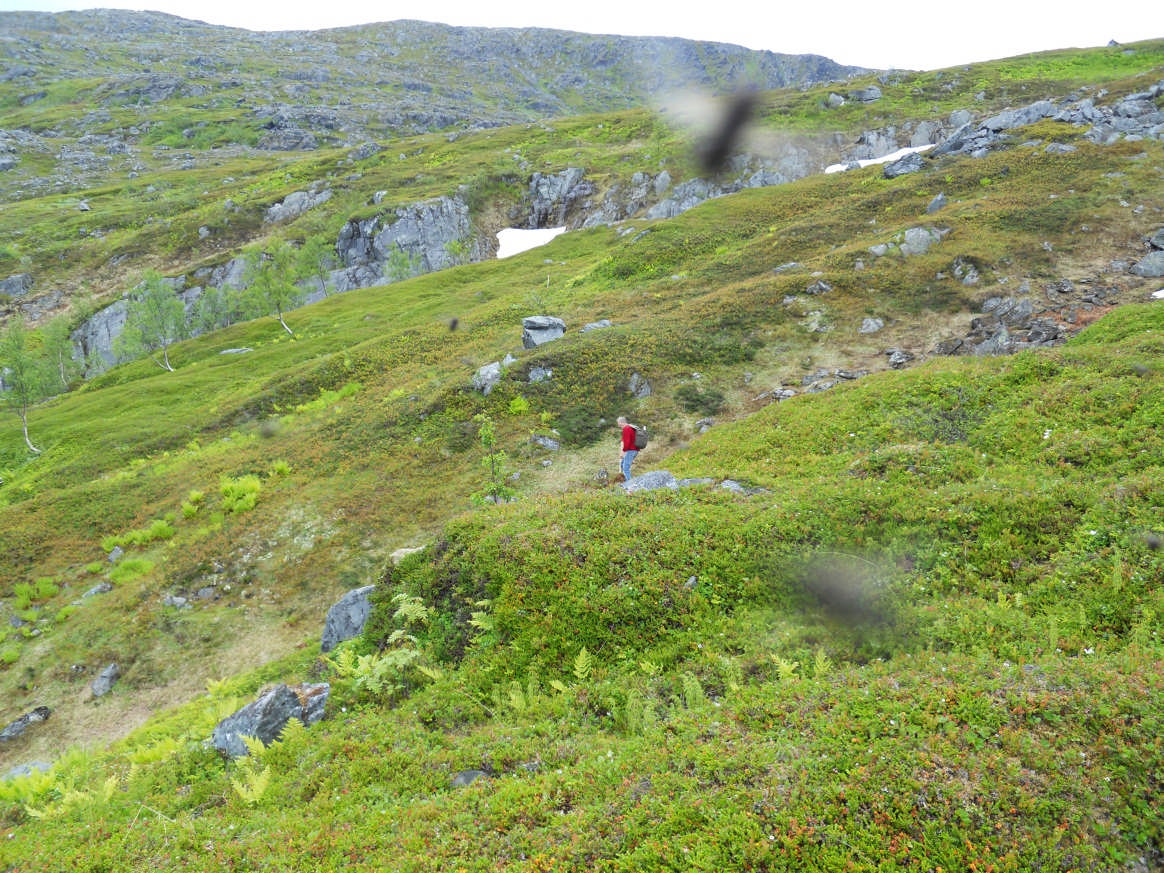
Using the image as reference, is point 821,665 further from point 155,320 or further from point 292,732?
point 155,320

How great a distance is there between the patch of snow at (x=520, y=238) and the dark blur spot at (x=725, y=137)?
29.5 meters

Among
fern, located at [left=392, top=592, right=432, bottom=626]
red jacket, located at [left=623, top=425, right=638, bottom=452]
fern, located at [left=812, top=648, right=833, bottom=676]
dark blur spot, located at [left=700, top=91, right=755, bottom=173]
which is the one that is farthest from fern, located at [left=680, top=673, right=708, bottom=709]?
dark blur spot, located at [left=700, top=91, right=755, bottom=173]

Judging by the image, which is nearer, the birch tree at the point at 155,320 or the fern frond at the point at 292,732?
the fern frond at the point at 292,732

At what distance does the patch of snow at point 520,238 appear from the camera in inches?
3884

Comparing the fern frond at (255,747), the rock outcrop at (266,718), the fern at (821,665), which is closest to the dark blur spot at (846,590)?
the fern at (821,665)

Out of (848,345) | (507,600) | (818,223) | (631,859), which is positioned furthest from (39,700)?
(818,223)

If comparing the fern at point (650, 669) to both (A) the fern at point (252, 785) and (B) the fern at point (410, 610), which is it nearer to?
(B) the fern at point (410, 610)

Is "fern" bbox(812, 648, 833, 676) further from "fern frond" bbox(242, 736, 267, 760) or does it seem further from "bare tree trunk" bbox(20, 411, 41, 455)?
"bare tree trunk" bbox(20, 411, 41, 455)

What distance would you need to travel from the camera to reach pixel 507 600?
42.5ft

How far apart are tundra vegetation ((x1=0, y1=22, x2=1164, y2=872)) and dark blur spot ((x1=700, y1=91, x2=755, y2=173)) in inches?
2579

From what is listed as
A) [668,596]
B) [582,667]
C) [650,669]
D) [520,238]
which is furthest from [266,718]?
[520,238]

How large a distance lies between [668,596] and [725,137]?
116 meters

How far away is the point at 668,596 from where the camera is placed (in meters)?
12.3

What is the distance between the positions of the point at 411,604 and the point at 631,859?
29.6 feet
